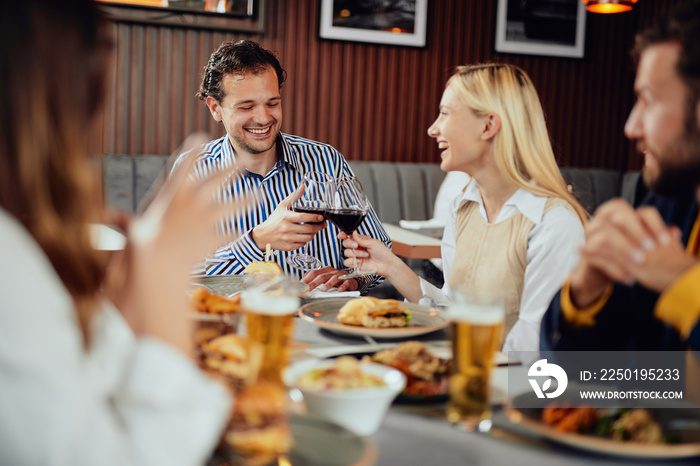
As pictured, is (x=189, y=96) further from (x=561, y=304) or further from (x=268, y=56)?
(x=561, y=304)

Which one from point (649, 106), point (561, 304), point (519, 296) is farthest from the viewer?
point (519, 296)

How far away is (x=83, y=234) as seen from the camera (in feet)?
2.40

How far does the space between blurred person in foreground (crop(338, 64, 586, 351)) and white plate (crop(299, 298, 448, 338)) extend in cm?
28

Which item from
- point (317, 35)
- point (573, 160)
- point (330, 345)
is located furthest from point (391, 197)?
point (330, 345)

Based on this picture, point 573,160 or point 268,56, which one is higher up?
point 268,56

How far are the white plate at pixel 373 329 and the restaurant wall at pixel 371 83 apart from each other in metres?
3.24

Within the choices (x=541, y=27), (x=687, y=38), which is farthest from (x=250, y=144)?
(x=541, y=27)

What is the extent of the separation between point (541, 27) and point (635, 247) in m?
4.74

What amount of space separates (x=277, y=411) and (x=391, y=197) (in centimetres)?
399

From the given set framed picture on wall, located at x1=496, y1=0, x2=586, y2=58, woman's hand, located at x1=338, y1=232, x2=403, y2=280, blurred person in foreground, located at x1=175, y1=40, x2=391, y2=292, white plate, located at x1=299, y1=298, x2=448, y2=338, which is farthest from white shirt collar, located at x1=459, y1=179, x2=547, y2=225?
framed picture on wall, located at x1=496, y1=0, x2=586, y2=58

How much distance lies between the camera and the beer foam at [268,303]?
883mm

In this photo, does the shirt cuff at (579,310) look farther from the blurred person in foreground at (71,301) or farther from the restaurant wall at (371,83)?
the restaurant wall at (371,83)

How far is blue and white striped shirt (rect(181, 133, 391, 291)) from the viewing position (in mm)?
2623

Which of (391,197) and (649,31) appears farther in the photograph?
(391,197)
